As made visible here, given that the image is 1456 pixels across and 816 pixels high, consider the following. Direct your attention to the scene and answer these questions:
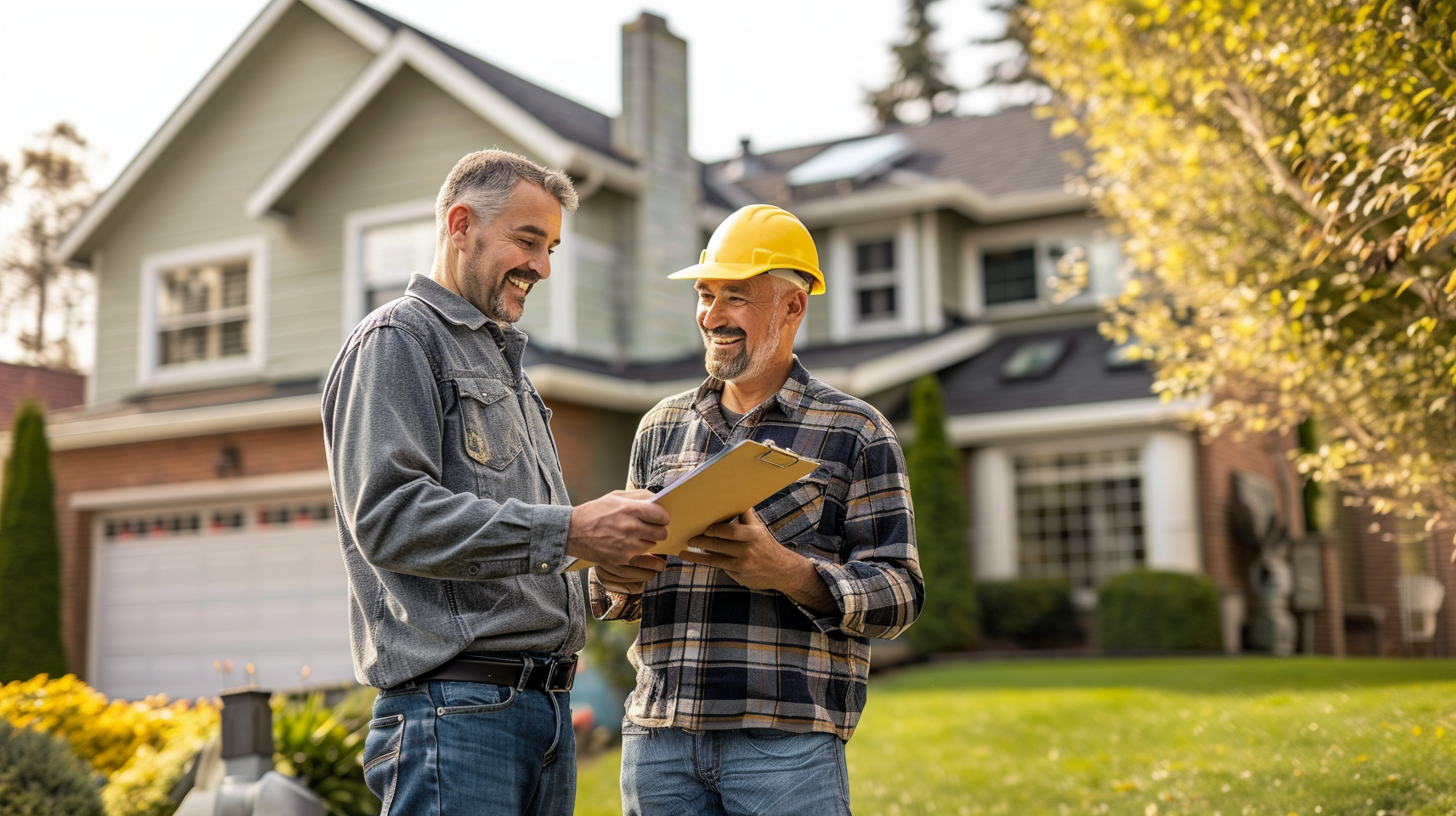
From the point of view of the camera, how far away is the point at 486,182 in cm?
297

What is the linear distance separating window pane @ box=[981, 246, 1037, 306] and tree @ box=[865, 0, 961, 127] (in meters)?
20.6

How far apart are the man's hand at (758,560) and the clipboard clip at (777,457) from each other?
0.19m

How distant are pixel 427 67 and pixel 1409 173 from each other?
40.3 feet

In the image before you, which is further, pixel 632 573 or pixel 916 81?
pixel 916 81

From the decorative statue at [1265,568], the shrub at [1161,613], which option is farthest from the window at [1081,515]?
the decorative statue at [1265,568]

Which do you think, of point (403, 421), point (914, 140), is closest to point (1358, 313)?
point (403, 421)

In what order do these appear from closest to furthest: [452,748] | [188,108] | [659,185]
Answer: [452,748] → [659,185] → [188,108]

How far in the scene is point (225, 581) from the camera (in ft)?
47.8

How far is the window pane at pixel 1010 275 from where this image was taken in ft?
58.8

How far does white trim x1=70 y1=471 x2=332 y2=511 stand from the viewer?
1389 centimetres

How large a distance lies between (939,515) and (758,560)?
477 inches

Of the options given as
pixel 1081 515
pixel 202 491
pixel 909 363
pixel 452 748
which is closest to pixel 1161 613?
pixel 1081 515

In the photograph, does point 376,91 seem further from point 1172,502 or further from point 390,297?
point 1172,502

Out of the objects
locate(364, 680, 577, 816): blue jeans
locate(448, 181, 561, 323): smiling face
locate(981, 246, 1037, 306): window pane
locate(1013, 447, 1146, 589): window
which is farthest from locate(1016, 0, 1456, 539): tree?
locate(981, 246, 1037, 306): window pane
